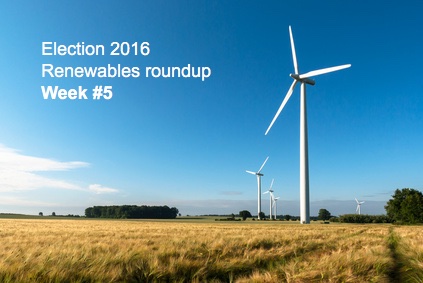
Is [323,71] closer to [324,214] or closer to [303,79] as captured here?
[303,79]

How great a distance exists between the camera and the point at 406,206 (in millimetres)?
99312

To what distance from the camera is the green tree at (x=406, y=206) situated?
96.3 m

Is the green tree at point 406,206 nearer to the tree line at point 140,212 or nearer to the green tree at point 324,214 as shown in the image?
the green tree at point 324,214

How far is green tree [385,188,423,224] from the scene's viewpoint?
96312 millimetres

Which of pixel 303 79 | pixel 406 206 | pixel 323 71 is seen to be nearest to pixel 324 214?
pixel 406 206

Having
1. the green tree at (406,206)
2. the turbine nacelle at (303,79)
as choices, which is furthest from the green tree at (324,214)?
the turbine nacelle at (303,79)

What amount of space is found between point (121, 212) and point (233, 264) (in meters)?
160

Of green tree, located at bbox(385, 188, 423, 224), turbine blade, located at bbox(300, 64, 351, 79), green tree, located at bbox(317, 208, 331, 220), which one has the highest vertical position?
turbine blade, located at bbox(300, 64, 351, 79)

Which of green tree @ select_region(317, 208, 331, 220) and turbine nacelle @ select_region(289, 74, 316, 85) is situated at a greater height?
turbine nacelle @ select_region(289, 74, 316, 85)

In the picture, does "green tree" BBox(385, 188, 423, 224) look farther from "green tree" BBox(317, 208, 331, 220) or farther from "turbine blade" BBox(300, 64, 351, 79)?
"green tree" BBox(317, 208, 331, 220)

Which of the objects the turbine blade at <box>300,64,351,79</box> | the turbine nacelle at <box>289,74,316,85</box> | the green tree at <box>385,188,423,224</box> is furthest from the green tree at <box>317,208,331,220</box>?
the turbine blade at <box>300,64,351,79</box>

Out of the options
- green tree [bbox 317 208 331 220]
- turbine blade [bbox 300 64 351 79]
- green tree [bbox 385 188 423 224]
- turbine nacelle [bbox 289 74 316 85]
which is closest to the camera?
turbine blade [bbox 300 64 351 79]

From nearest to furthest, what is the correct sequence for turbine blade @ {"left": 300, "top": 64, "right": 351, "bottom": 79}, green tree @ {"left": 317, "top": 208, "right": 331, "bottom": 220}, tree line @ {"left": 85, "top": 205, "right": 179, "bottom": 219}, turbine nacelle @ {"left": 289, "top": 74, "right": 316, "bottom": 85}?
turbine blade @ {"left": 300, "top": 64, "right": 351, "bottom": 79}
turbine nacelle @ {"left": 289, "top": 74, "right": 316, "bottom": 85}
tree line @ {"left": 85, "top": 205, "right": 179, "bottom": 219}
green tree @ {"left": 317, "top": 208, "right": 331, "bottom": 220}

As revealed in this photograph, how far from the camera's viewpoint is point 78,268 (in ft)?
23.4
